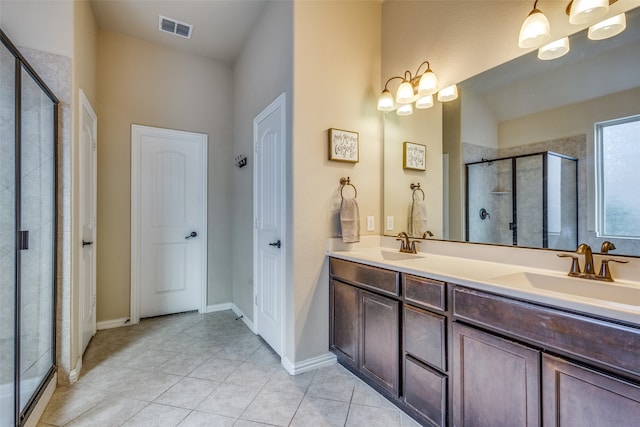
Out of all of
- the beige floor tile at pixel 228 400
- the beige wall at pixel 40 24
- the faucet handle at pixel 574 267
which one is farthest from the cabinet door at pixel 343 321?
the beige wall at pixel 40 24

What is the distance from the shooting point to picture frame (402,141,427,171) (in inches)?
91.2

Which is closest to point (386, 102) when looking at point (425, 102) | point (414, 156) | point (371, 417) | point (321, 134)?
point (425, 102)

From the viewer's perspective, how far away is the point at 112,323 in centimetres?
301

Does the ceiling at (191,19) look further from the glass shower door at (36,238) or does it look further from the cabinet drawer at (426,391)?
the cabinet drawer at (426,391)

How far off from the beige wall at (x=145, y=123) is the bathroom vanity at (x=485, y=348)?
2.11 meters

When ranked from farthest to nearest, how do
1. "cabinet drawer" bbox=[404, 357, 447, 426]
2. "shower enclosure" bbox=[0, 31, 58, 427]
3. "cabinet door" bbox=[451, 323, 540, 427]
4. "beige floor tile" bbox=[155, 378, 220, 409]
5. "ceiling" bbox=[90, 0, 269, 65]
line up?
"ceiling" bbox=[90, 0, 269, 65] → "beige floor tile" bbox=[155, 378, 220, 409] → "shower enclosure" bbox=[0, 31, 58, 427] → "cabinet drawer" bbox=[404, 357, 447, 426] → "cabinet door" bbox=[451, 323, 540, 427]

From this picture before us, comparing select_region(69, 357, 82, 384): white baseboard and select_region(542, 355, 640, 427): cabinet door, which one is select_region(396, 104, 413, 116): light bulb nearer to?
select_region(542, 355, 640, 427): cabinet door

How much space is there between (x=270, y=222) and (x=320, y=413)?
142 centimetres

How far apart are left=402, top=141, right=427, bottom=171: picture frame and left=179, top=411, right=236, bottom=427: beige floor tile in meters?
2.09

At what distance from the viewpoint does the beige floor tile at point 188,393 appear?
5.97 feet

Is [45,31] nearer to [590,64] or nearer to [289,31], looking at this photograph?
[289,31]

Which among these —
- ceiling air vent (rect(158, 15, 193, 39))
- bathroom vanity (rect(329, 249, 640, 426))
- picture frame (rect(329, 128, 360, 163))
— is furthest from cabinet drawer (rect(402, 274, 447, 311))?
ceiling air vent (rect(158, 15, 193, 39))

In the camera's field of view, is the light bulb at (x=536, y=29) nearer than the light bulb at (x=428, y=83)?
Yes

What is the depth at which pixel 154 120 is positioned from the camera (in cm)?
323
